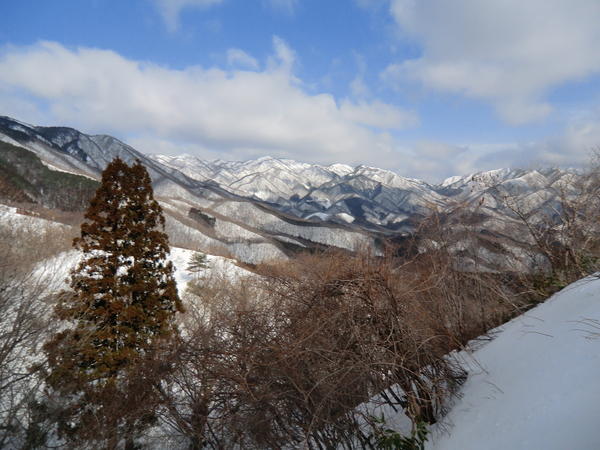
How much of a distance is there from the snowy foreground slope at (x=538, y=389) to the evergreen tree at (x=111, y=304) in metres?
8.48

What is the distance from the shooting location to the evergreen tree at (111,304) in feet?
34.6

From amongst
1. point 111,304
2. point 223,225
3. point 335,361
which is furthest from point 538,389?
point 223,225

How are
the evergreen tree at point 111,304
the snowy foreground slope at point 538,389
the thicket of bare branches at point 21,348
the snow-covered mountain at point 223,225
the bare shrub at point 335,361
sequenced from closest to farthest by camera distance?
1. the snowy foreground slope at point 538,389
2. the bare shrub at point 335,361
3. the thicket of bare branches at point 21,348
4. the evergreen tree at point 111,304
5. the snow-covered mountain at point 223,225

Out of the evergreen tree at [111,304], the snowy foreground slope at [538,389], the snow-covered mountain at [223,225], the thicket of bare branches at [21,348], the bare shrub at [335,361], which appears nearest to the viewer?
the snowy foreground slope at [538,389]

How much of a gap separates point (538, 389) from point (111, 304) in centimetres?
1239

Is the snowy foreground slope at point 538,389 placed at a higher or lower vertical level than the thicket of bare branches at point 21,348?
higher

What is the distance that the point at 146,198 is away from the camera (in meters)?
13.8

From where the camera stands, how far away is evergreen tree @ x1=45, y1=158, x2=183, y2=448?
34.6ft

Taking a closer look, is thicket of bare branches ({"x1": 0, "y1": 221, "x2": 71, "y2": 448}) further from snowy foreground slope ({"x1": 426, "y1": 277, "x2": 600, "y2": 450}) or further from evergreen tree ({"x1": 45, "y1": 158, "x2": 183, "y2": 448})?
snowy foreground slope ({"x1": 426, "y1": 277, "x2": 600, "y2": 450})

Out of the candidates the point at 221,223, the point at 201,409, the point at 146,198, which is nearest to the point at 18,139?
the point at 221,223

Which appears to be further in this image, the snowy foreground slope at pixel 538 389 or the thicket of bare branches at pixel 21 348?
the thicket of bare branches at pixel 21 348

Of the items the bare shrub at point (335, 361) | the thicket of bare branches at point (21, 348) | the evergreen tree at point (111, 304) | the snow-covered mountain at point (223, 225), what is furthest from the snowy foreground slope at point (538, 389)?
the snow-covered mountain at point (223, 225)

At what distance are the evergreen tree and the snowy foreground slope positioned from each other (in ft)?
27.8

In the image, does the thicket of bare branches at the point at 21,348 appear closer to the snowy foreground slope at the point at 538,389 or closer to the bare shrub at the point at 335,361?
the bare shrub at the point at 335,361
